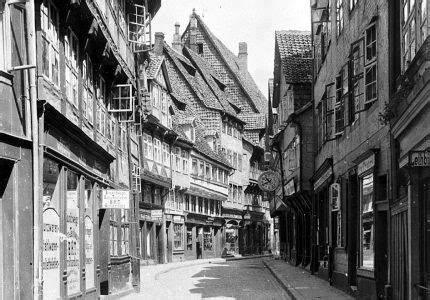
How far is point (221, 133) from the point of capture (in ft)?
203

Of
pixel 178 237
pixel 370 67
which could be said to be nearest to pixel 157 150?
pixel 178 237

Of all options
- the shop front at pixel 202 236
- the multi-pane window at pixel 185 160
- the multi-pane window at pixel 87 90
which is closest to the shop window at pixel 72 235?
the multi-pane window at pixel 87 90

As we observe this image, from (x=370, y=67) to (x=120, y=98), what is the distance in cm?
758

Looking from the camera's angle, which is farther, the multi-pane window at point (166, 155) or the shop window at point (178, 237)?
the shop window at point (178, 237)

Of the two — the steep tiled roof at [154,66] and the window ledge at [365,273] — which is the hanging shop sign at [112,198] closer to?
the window ledge at [365,273]

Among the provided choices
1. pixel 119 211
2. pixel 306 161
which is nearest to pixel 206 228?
pixel 306 161

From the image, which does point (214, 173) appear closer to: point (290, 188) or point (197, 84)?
point (197, 84)

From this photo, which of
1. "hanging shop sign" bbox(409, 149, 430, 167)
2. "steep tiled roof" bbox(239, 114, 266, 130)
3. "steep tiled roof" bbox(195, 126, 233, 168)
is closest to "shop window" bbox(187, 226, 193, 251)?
"steep tiled roof" bbox(195, 126, 233, 168)

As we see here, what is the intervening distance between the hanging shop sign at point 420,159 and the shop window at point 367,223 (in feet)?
17.6

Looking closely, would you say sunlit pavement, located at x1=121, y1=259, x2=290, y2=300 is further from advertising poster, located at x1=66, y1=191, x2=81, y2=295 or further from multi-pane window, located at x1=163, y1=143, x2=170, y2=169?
multi-pane window, located at x1=163, y1=143, x2=170, y2=169

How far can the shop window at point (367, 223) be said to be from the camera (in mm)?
16422

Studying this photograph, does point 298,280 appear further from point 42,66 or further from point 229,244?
point 229,244

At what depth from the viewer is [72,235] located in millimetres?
14711

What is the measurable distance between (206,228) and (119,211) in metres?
35.4
